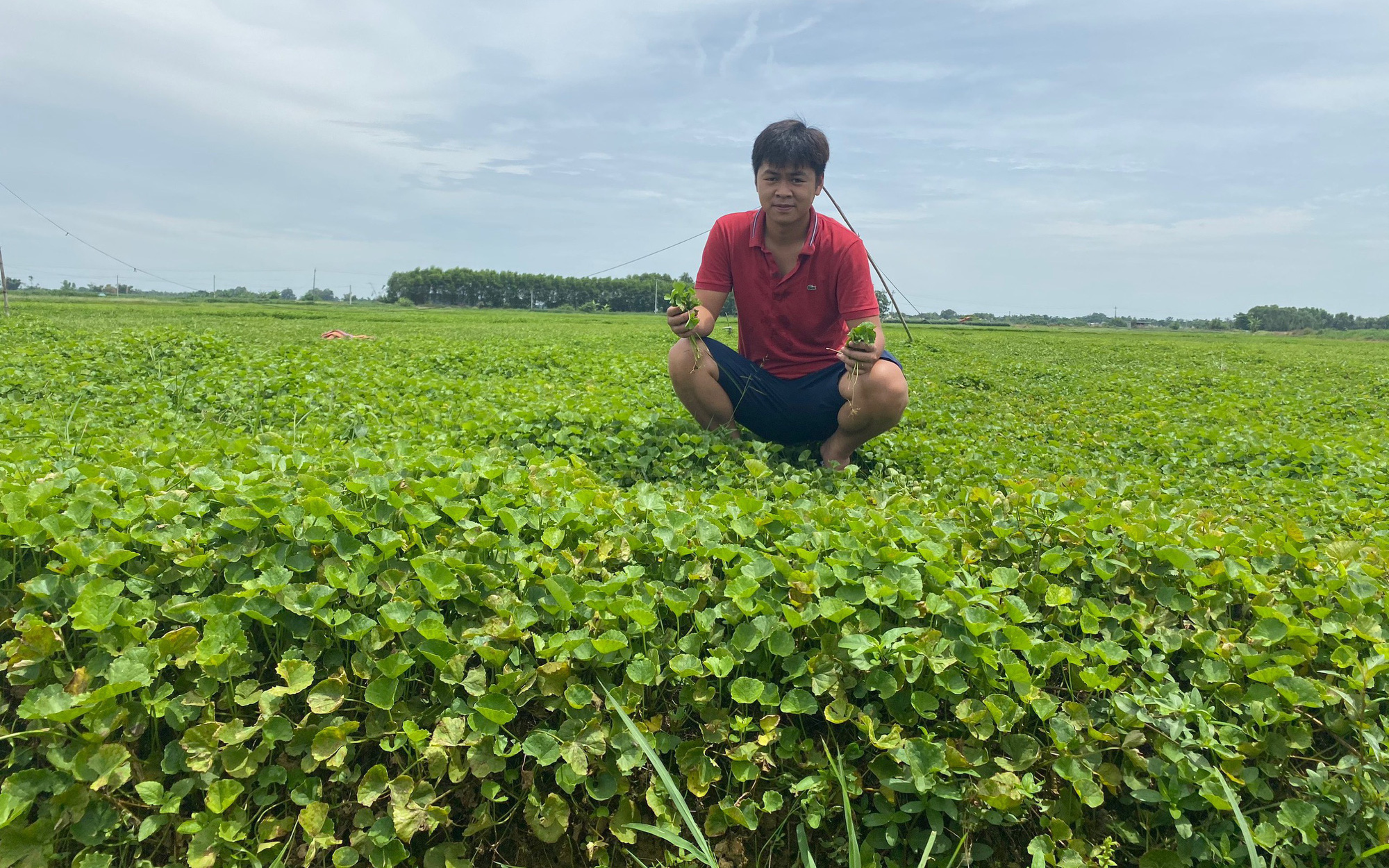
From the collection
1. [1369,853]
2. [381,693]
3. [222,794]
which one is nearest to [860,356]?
[1369,853]

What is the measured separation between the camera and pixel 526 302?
8800 centimetres

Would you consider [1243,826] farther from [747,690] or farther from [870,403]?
[870,403]

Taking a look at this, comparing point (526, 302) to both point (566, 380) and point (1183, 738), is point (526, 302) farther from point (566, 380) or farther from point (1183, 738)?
point (1183, 738)

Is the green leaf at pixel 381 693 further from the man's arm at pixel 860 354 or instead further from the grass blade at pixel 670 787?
the man's arm at pixel 860 354

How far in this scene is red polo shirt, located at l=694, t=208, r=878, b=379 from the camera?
407 centimetres

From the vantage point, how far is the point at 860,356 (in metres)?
3.63

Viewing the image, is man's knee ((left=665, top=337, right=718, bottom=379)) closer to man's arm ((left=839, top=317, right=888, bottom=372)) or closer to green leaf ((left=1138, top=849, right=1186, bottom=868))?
man's arm ((left=839, top=317, right=888, bottom=372))

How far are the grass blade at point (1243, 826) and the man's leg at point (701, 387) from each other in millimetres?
3001

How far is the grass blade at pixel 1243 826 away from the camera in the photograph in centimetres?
152

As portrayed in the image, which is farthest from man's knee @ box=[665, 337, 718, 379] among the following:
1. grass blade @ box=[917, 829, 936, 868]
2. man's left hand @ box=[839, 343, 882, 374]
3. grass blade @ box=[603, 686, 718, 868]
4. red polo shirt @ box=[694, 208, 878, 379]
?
grass blade @ box=[917, 829, 936, 868]

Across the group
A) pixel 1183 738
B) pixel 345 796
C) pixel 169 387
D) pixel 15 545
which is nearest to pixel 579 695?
pixel 345 796

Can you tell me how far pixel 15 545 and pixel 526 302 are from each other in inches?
3517

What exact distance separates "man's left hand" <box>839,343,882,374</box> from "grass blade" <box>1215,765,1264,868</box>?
2294 mm

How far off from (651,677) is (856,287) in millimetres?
2826
